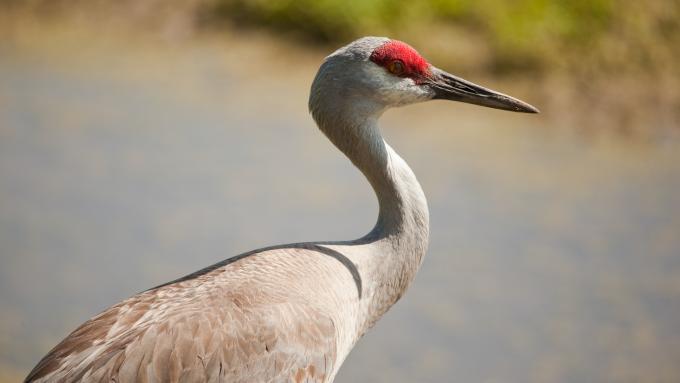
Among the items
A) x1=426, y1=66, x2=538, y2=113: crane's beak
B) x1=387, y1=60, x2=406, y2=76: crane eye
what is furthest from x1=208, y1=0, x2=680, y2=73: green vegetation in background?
x1=387, y1=60, x2=406, y2=76: crane eye

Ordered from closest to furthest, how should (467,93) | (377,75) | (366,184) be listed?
1. (377,75)
2. (467,93)
3. (366,184)

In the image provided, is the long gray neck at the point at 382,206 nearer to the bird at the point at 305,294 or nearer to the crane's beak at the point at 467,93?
the bird at the point at 305,294

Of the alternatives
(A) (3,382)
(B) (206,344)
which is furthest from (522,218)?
(B) (206,344)

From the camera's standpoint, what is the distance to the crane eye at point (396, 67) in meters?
4.16

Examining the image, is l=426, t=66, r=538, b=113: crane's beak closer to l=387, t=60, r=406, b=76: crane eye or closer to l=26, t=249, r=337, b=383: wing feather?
l=387, t=60, r=406, b=76: crane eye

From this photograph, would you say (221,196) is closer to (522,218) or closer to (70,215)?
(70,215)

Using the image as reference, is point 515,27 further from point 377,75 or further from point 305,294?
point 305,294

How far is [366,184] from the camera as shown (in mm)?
8516

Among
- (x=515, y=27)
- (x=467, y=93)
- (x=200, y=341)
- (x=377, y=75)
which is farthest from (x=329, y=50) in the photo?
(x=200, y=341)

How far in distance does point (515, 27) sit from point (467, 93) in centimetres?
610

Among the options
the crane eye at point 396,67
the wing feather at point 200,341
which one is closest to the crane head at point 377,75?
the crane eye at point 396,67

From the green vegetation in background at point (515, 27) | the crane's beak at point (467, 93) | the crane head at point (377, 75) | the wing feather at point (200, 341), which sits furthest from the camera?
the green vegetation in background at point (515, 27)

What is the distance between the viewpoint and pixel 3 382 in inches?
227

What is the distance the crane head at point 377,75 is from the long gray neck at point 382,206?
0.07 metres
